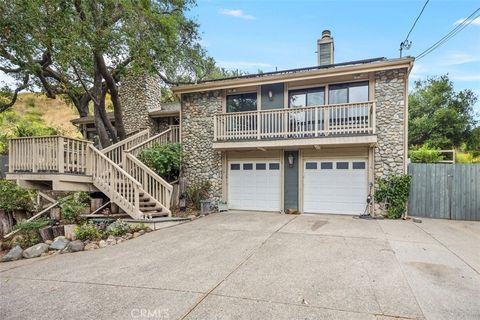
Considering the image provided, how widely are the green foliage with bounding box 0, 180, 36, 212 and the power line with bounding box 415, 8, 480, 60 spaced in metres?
14.0

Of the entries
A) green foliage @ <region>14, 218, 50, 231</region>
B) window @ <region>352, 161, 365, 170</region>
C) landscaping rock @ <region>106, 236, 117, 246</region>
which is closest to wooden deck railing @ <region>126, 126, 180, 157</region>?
green foliage @ <region>14, 218, 50, 231</region>

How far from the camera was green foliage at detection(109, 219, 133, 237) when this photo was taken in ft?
22.2

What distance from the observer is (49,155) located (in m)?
7.83

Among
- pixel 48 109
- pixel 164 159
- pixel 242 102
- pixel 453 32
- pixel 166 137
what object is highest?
pixel 48 109

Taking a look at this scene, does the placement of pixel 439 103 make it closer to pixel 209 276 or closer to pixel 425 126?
pixel 425 126

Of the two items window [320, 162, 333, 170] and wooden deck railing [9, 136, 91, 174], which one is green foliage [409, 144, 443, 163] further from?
wooden deck railing [9, 136, 91, 174]

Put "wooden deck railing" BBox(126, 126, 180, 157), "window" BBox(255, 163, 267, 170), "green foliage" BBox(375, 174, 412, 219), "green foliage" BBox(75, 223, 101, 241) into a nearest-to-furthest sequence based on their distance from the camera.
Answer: "green foliage" BBox(75, 223, 101, 241) → "green foliage" BBox(375, 174, 412, 219) → "window" BBox(255, 163, 267, 170) → "wooden deck railing" BBox(126, 126, 180, 157)

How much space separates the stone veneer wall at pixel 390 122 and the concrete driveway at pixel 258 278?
2598 millimetres

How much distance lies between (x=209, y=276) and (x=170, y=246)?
6.59ft

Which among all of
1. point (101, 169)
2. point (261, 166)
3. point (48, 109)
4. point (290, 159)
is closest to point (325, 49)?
point (290, 159)

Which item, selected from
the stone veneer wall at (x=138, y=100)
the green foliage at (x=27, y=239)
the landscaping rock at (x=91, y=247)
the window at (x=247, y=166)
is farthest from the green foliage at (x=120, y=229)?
the stone veneer wall at (x=138, y=100)

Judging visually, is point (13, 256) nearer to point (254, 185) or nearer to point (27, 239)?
point (27, 239)

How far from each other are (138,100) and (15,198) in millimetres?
7072

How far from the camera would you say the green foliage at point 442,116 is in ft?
62.4
